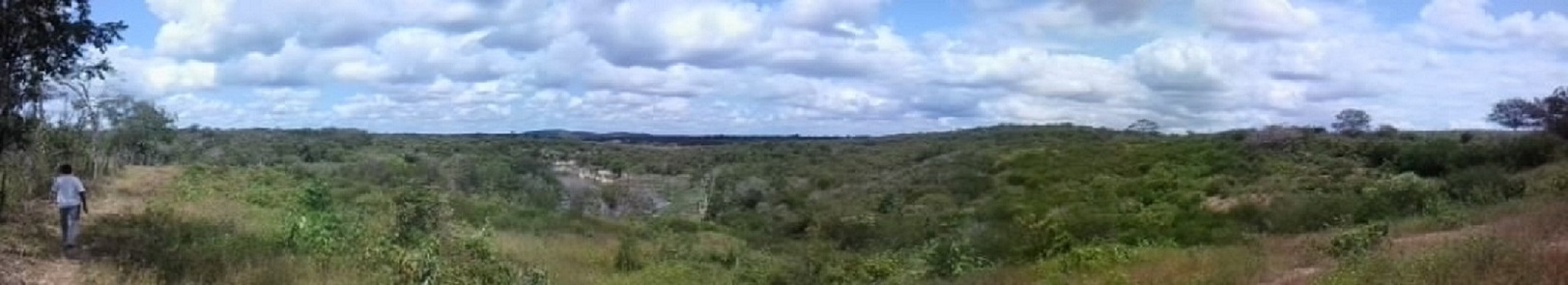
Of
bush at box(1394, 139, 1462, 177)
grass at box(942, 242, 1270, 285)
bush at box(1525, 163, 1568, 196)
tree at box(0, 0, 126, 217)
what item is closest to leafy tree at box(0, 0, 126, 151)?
tree at box(0, 0, 126, 217)

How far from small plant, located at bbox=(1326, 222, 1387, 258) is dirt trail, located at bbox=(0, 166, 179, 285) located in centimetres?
1500

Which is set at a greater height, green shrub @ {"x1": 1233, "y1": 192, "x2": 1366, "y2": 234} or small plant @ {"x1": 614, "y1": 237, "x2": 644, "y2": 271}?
green shrub @ {"x1": 1233, "y1": 192, "x2": 1366, "y2": 234}

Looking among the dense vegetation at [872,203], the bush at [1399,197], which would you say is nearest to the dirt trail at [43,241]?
the dense vegetation at [872,203]

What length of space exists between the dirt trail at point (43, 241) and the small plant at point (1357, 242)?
49.2 ft

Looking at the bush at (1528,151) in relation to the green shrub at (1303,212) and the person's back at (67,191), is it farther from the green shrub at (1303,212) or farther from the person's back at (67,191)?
the person's back at (67,191)

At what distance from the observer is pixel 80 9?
17797 millimetres

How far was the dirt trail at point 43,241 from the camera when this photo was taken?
52.5ft

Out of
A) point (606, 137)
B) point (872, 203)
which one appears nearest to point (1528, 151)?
point (872, 203)

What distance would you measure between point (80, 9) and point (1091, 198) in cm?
3016

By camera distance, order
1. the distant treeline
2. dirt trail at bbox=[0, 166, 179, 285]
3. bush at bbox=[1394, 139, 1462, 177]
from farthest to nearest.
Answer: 1. the distant treeline
2. bush at bbox=[1394, 139, 1462, 177]
3. dirt trail at bbox=[0, 166, 179, 285]

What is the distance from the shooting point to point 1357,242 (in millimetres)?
18203

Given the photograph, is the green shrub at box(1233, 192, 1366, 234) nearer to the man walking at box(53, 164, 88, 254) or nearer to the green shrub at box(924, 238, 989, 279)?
the green shrub at box(924, 238, 989, 279)

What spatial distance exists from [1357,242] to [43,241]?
17.4 meters

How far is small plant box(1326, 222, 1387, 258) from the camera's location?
17.7 metres
